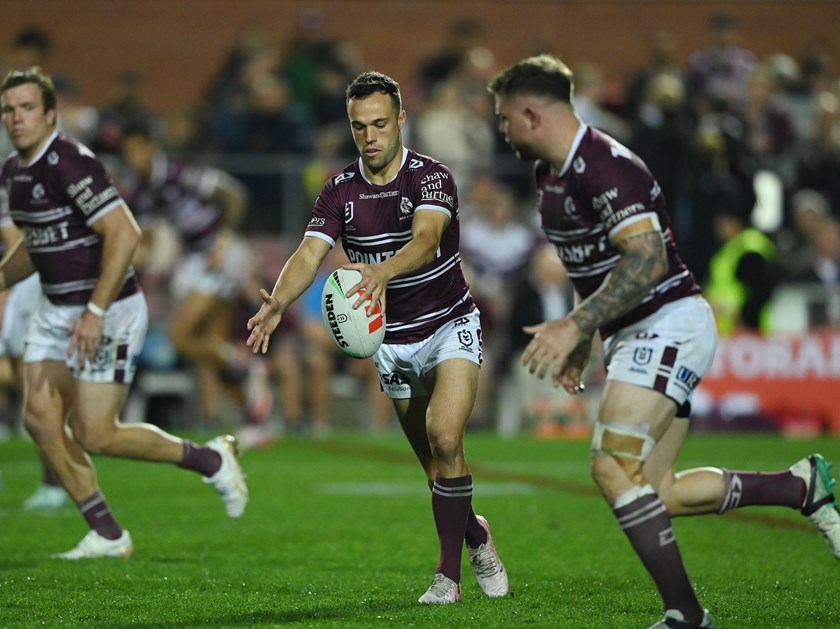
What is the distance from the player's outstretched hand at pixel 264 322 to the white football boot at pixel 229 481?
2514mm

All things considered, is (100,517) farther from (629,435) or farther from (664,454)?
(629,435)

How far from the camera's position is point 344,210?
699cm

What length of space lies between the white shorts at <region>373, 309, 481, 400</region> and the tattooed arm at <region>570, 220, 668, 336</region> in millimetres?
1250

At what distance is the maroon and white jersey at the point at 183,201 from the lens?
14133 mm

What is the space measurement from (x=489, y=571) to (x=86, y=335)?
2.68 meters

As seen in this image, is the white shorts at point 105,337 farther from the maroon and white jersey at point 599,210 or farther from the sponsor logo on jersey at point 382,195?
the maroon and white jersey at point 599,210

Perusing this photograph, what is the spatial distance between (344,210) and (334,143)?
461 inches

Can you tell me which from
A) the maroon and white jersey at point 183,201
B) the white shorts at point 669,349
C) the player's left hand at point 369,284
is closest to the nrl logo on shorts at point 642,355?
the white shorts at point 669,349

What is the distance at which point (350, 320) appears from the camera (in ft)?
21.4

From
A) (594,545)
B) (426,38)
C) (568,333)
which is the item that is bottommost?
(594,545)

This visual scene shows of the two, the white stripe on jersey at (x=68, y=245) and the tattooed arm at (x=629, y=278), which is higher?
the tattooed arm at (x=629, y=278)

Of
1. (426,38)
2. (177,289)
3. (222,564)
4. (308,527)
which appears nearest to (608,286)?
(222,564)

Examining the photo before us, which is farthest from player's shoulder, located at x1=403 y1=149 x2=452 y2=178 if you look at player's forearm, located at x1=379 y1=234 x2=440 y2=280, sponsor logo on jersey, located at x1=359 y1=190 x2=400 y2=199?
player's forearm, located at x1=379 y1=234 x2=440 y2=280

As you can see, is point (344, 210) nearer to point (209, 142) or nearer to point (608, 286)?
point (608, 286)
